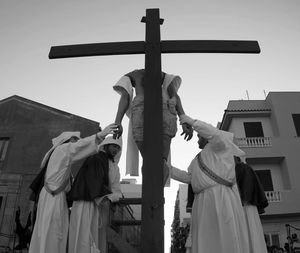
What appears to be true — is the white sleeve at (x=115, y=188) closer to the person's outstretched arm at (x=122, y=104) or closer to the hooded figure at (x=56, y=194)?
the hooded figure at (x=56, y=194)

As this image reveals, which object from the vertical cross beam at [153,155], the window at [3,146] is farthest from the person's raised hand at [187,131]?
the window at [3,146]

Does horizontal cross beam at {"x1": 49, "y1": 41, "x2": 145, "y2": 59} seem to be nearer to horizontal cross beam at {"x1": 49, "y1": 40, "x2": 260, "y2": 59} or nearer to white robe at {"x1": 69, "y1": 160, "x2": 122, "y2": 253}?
horizontal cross beam at {"x1": 49, "y1": 40, "x2": 260, "y2": 59}

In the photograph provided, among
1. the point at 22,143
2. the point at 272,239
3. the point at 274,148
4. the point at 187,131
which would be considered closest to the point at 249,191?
the point at 187,131

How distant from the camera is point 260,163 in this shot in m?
18.6

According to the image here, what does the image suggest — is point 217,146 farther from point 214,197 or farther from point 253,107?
point 253,107

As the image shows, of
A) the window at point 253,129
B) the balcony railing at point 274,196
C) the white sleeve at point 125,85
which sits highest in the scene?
the window at point 253,129

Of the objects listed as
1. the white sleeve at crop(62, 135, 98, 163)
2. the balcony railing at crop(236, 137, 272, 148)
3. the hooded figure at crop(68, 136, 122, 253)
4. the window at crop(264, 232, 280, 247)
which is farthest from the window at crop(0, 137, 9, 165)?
the window at crop(264, 232, 280, 247)

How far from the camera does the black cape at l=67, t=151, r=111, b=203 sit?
3.51m

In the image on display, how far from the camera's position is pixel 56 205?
3641mm

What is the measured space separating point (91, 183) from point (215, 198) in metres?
1.47

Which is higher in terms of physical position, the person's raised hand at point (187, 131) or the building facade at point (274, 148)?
the building facade at point (274, 148)

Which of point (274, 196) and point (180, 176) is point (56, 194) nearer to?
point (180, 176)

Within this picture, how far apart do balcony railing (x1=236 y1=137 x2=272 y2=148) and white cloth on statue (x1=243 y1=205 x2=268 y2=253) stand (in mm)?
14800

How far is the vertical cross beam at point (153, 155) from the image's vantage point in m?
2.41
